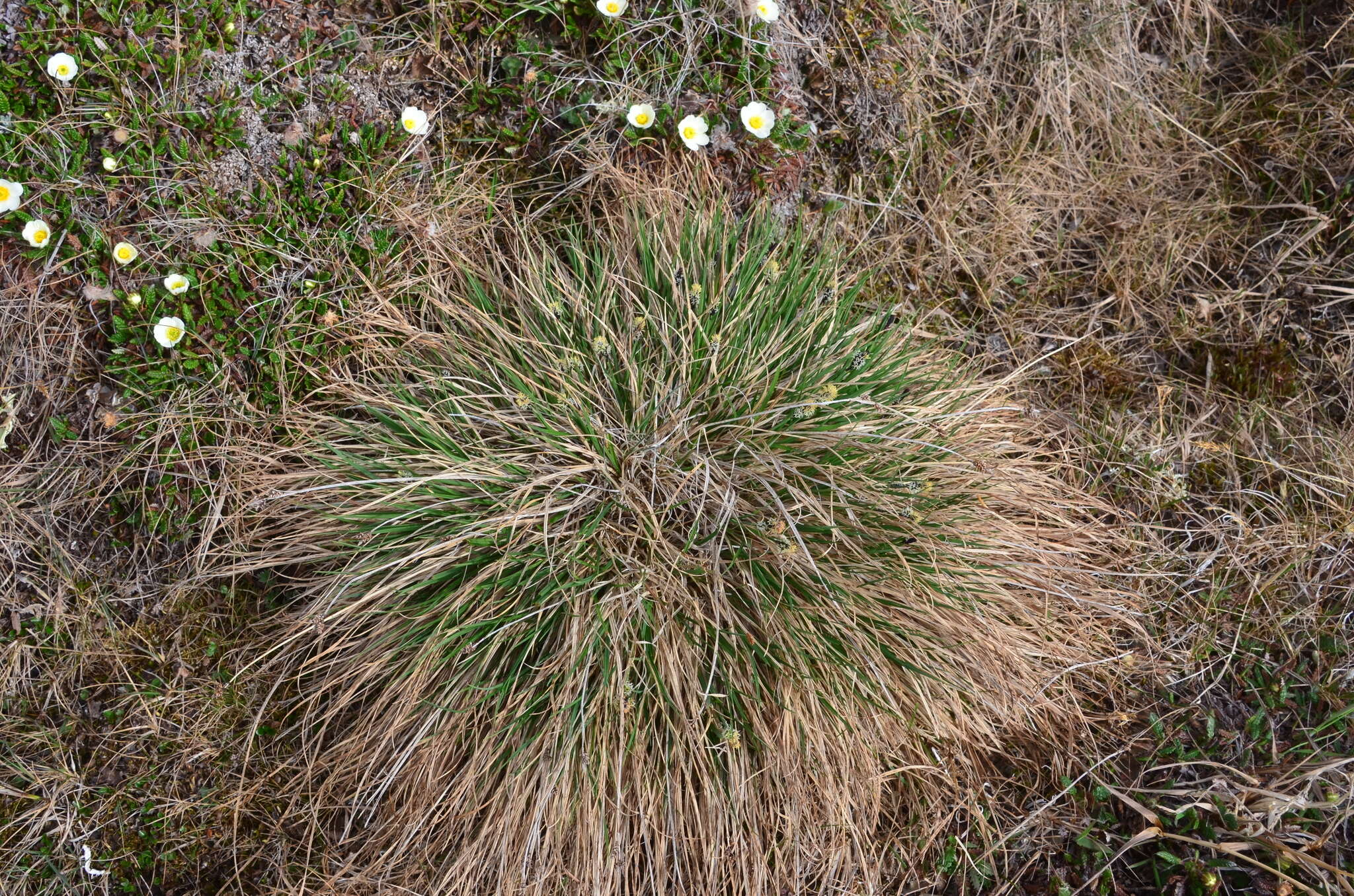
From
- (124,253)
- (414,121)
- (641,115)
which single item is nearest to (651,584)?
Answer: (641,115)

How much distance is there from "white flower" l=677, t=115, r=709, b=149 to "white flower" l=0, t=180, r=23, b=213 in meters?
2.05

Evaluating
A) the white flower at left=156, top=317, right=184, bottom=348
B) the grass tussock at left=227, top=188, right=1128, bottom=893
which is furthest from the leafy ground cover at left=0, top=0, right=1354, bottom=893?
the grass tussock at left=227, top=188, right=1128, bottom=893

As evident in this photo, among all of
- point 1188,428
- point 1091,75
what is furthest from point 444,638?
point 1091,75

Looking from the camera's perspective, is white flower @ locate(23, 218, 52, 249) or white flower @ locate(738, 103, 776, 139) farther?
white flower @ locate(738, 103, 776, 139)

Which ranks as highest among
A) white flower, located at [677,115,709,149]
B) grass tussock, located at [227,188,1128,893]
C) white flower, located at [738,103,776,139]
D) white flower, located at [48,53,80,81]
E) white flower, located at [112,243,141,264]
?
white flower, located at [738,103,776,139]

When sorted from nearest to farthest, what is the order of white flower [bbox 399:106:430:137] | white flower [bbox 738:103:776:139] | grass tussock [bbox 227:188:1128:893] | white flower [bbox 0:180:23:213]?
grass tussock [bbox 227:188:1128:893], white flower [bbox 0:180:23:213], white flower [bbox 399:106:430:137], white flower [bbox 738:103:776:139]

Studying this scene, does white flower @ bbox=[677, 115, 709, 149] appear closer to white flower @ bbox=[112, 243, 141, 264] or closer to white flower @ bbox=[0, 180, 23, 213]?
white flower @ bbox=[112, 243, 141, 264]

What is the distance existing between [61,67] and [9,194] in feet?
1.37

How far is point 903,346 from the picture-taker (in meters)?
2.76

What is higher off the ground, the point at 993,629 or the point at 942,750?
the point at 993,629

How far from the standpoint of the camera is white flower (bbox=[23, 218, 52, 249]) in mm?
2578

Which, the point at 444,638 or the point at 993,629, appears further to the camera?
the point at 993,629

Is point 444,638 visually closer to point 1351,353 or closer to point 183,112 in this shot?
point 183,112

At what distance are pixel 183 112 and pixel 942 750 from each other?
311 centimetres
